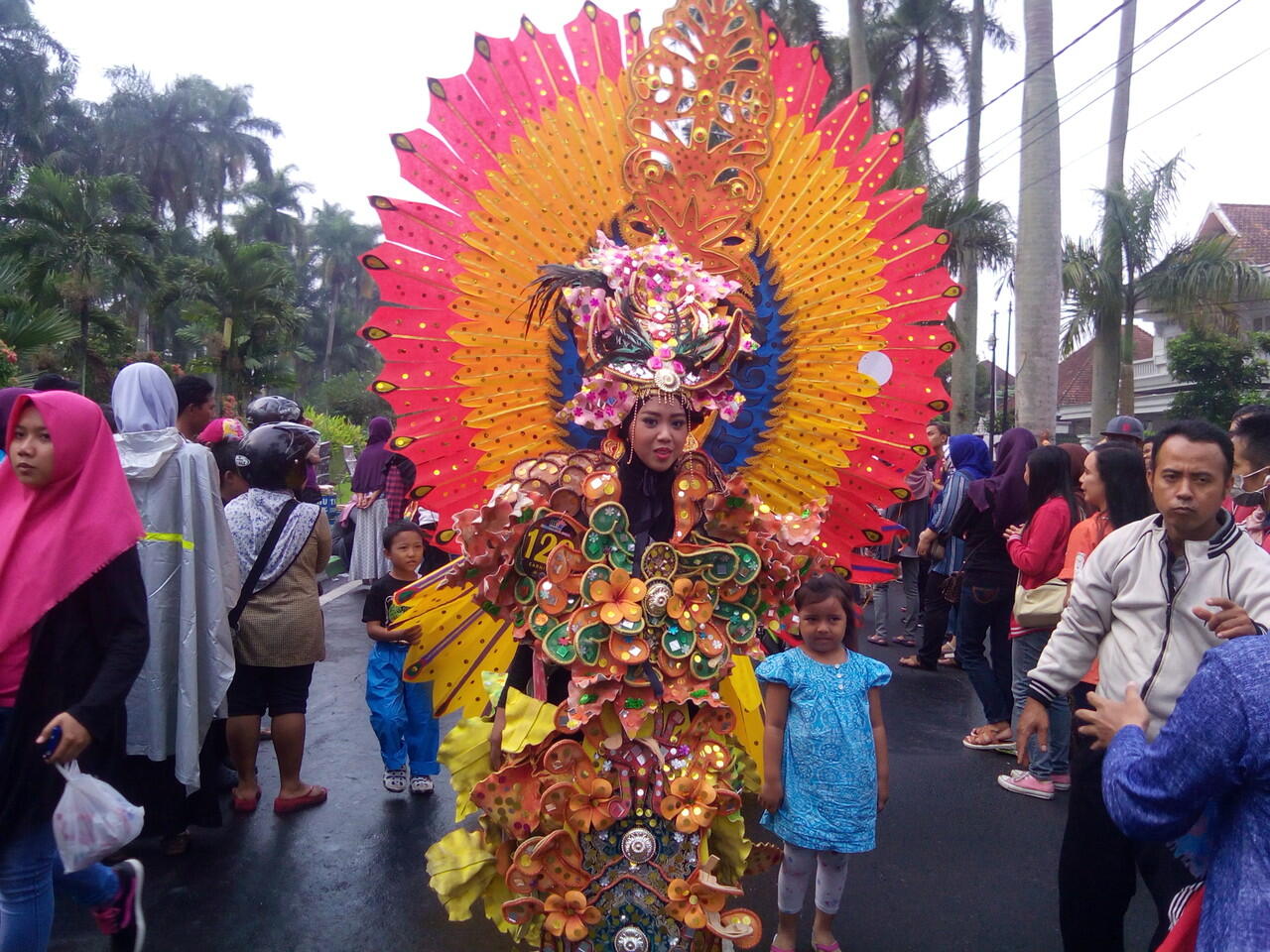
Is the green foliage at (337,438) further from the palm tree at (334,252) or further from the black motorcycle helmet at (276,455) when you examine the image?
the palm tree at (334,252)

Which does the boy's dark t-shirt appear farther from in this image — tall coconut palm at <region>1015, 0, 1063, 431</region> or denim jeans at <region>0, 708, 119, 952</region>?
tall coconut palm at <region>1015, 0, 1063, 431</region>

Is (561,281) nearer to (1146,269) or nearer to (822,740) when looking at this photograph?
(822,740)

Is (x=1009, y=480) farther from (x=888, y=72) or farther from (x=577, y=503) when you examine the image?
(x=888, y=72)

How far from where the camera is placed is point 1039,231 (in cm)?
1054

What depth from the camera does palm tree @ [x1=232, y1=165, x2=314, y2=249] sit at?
165ft

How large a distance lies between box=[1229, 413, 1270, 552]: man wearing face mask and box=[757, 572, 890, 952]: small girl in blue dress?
1513mm

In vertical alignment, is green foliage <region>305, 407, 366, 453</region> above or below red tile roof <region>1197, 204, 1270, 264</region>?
below

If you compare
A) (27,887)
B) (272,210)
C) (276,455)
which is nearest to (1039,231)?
(276,455)

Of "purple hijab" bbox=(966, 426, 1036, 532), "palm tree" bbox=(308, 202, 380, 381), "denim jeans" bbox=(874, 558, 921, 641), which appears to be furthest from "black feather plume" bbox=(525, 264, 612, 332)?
"palm tree" bbox=(308, 202, 380, 381)

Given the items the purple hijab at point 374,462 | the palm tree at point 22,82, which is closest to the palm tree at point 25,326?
the purple hijab at point 374,462

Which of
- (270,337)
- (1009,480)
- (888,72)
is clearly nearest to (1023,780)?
(1009,480)

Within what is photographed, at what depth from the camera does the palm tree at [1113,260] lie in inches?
638

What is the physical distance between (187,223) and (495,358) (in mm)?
53914

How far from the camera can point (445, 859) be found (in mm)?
2600
